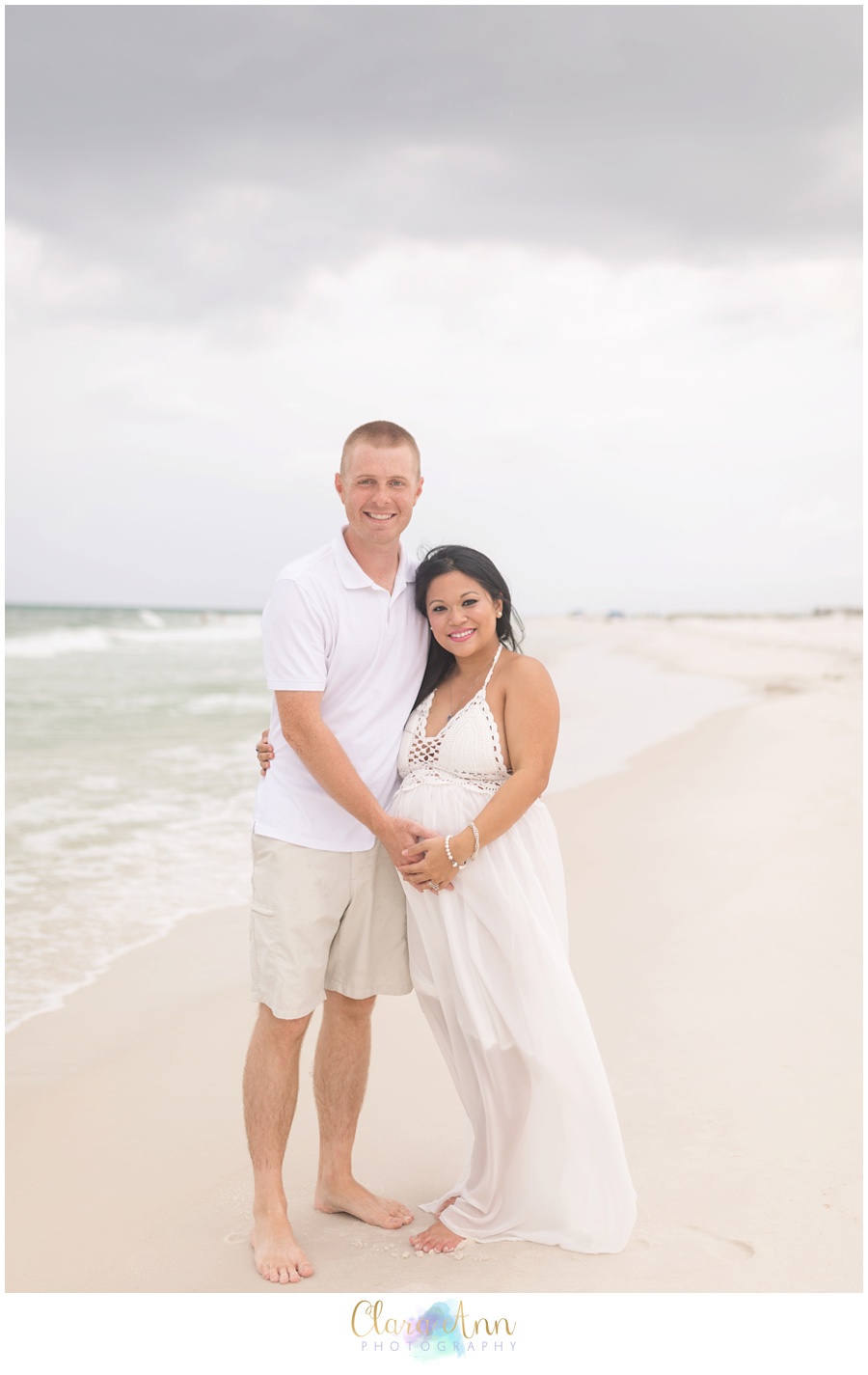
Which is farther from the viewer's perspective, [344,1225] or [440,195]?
[440,195]

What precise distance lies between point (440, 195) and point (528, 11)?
9.41 feet

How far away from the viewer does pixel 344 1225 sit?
3.14 m

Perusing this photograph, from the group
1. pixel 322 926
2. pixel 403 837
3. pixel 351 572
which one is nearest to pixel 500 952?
pixel 403 837

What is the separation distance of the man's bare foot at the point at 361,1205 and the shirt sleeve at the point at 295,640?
1595 millimetres

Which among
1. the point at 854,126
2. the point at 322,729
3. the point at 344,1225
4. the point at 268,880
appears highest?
the point at 854,126

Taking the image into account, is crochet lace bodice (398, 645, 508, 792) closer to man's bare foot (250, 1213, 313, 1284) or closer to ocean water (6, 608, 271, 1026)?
man's bare foot (250, 1213, 313, 1284)

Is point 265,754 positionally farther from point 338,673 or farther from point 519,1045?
point 519,1045

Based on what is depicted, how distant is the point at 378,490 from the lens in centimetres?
304

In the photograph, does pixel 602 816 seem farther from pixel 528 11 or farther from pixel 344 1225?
pixel 528 11

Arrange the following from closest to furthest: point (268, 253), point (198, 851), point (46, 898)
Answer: point (46, 898) → point (198, 851) → point (268, 253)

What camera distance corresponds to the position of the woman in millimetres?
2895

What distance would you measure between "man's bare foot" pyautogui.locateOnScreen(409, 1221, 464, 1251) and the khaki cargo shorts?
683mm

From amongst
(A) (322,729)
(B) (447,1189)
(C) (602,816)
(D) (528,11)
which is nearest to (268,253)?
(D) (528,11)

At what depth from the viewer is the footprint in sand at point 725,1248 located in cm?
279
